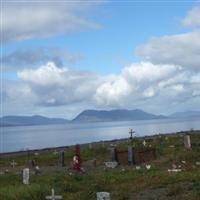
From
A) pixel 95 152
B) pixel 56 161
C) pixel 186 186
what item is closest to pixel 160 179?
pixel 186 186

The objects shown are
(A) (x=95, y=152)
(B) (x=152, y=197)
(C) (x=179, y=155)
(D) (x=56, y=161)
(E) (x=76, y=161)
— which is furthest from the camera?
(A) (x=95, y=152)

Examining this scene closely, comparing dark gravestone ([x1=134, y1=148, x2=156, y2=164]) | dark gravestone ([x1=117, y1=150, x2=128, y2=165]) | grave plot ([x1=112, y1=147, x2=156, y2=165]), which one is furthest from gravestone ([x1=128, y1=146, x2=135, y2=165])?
dark gravestone ([x1=117, y1=150, x2=128, y2=165])

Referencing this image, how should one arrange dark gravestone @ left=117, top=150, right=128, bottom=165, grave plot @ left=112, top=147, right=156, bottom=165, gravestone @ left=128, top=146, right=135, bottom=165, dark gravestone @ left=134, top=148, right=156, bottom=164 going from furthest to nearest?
dark gravestone @ left=117, top=150, right=128, bottom=165 < dark gravestone @ left=134, top=148, right=156, bottom=164 < grave plot @ left=112, top=147, right=156, bottom=165 < gravestone @ left=128, top=146, right=135, bottom=165

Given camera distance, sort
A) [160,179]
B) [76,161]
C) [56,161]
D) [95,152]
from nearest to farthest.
A: 1. [160,179]
2. [76,161]
3. [56,161]
4. [95,152]

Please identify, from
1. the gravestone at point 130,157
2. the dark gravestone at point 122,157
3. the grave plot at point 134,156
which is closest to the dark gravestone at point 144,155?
the grave plot at point 134,156

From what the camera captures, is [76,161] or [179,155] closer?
[76,161]

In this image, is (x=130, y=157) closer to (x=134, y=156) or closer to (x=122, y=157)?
(x=134, y=156)

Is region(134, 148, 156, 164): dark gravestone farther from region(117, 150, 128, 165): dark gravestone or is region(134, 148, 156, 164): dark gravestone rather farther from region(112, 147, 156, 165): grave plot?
region(117, 150, 128, 165): dark gravestone

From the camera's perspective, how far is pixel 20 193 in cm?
2058

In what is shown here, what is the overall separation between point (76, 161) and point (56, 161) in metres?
13.2

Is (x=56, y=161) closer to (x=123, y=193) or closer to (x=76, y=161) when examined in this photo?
(x=76, y=161)

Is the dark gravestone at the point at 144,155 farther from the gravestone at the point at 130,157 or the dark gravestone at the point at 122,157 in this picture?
the dark gravestone at the point at 122,157

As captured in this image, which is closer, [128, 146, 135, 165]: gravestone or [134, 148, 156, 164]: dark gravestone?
[128, 146, 135, 165]: gravestone

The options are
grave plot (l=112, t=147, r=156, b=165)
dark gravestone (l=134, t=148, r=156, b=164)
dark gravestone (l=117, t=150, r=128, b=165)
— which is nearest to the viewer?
grave plot (l=112, t=147, r=156, b=165)
